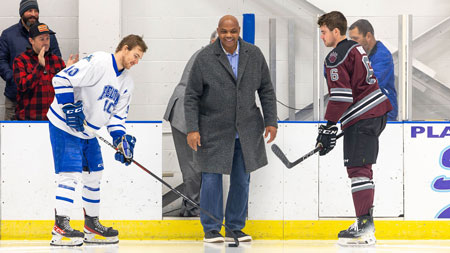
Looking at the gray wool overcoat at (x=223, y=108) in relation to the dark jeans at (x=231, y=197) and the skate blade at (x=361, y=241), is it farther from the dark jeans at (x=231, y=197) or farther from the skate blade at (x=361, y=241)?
the skate blade at (x=361, y=241)

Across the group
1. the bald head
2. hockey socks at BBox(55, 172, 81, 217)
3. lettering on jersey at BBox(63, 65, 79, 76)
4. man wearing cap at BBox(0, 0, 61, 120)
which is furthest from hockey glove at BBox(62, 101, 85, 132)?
man wearing cap at BBox(0, 0, 61, 120)

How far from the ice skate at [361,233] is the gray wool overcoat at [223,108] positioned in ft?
2.13

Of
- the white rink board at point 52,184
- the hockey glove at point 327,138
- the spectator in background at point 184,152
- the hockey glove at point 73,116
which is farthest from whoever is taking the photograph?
the spectator in background at point 184,152

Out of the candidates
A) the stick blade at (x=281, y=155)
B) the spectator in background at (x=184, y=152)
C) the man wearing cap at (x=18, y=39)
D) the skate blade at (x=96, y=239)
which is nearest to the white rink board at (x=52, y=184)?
the spectator in background at (x=184, y=152)

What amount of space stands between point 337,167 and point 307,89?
1.77 ft

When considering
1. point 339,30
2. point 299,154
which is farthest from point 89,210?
point 339,30

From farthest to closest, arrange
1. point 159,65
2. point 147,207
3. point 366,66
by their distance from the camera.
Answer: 1. point 159,65
2. point 147,207
3. point 366,66

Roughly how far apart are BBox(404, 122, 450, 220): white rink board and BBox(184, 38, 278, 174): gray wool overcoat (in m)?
0.97

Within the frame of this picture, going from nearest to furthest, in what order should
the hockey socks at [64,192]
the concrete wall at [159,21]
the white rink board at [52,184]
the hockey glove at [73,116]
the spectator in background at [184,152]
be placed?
the hockey glove at [73,116]
the hockey socks at [64,192]
the white rink board at [52,184]
the spectator in background at [184,152]
the concrete wall at [159,21]

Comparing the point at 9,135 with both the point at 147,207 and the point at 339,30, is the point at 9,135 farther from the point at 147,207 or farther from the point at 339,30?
the point at 339,30

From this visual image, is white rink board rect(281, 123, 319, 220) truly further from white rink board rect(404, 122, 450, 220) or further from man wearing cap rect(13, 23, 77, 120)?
man wearing cap rect(13, 23, 77, 120)

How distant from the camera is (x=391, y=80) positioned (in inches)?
201

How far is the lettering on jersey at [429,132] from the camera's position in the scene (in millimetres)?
5059

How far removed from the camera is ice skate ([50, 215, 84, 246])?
4.40 meters
